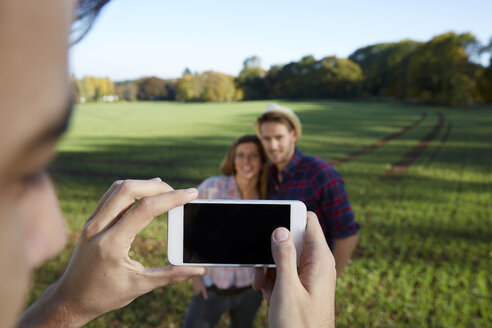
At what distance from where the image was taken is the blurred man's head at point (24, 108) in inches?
10.1

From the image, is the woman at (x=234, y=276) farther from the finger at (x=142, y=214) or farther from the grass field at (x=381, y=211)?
the finger at (x=142, y=214)

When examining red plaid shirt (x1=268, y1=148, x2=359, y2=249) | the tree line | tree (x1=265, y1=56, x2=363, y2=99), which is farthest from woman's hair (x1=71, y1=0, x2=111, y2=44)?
tree (x1=265, y1=56, x2=363, y2=99)

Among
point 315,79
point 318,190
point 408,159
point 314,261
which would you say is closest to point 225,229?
point 314,261

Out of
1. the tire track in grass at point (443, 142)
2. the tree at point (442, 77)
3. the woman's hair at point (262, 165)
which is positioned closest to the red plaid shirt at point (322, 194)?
the woman's hair at point (262, 165)

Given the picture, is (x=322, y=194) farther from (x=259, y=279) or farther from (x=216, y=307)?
(x=259, y=279)

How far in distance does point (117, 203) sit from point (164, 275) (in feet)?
1.07

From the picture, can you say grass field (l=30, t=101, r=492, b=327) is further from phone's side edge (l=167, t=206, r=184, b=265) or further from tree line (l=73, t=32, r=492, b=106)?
tree line (l=73, t=32, r=492, b=106)

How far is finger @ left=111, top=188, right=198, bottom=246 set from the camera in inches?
40.3

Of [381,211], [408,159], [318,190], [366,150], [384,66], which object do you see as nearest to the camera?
[318,190]

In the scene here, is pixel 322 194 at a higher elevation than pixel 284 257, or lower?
lower

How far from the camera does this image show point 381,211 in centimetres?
852

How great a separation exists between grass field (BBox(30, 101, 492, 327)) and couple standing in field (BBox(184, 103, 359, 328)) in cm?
124

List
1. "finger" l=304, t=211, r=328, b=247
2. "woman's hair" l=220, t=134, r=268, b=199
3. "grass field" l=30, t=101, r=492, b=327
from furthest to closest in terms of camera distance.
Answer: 1. "grass field" l=30, t=101, r=492, b=327
2. "woman's hair" l=220, t=134, r=268, b=199
3. "finger" l=304, t=211, r=328, b=247

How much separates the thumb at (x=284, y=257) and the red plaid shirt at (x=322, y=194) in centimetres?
191
